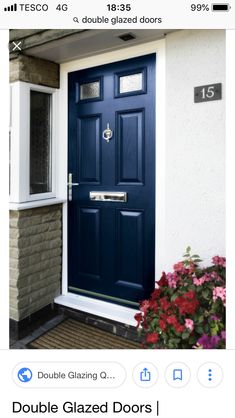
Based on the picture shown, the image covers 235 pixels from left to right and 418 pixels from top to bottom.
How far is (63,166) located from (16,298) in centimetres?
87

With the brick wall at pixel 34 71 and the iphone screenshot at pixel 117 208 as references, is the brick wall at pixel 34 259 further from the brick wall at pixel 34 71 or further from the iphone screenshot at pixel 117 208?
the brick wall at pixel 34 71

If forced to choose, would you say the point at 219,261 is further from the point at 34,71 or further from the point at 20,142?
the point at 34,71

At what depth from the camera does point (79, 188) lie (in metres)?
1.96

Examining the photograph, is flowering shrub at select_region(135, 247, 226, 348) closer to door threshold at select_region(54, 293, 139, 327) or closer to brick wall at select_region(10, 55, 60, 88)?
door threshold at select_region(54, 293, 139, 327)

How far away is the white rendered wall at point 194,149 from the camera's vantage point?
138 centimetres

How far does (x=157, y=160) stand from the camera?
64.2 inches

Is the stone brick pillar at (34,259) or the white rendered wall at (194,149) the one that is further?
the stone brick pillar at (34,259)
